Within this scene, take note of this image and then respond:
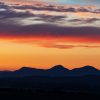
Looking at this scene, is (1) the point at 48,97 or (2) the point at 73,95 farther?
(2) the point at 73,95

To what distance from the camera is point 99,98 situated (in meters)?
80.8

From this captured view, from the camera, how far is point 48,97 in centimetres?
7850

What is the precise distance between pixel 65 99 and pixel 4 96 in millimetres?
9468

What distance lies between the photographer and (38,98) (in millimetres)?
77562

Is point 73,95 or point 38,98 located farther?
point 73,95

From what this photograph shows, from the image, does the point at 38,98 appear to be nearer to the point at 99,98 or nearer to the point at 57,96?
the point at 57,96

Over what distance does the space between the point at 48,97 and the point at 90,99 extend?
673 centimetres

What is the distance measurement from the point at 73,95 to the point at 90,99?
499cm

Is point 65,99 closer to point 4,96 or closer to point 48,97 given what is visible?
point 48,97

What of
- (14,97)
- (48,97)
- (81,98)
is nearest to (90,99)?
(81,98)

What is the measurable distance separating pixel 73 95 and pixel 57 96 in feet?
14.1

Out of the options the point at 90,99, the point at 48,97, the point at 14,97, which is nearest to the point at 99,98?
the point at 90,99

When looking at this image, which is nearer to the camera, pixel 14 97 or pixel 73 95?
pixel 14 97

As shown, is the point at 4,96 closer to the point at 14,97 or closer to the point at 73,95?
the point at 14,97
